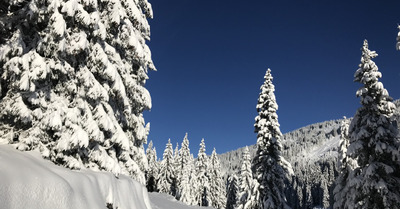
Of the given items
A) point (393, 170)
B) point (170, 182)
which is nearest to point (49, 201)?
point (393, 170)

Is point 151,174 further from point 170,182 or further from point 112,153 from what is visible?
point 112,153

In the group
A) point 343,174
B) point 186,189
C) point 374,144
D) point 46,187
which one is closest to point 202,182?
point 186,189

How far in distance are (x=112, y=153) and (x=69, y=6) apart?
5835mm

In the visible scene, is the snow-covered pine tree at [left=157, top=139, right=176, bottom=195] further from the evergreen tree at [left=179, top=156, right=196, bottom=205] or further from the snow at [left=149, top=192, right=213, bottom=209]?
the snow at [left=149, top=192, right=213, bottom=209]

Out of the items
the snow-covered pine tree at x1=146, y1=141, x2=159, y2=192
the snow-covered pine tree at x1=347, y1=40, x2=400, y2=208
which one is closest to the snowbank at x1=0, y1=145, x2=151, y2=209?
the snow-covered pine tree at x1=347, y1=40, x2=400, y2=208

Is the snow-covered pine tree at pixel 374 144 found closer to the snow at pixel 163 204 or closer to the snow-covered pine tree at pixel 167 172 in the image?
the snow at pixel 163 204

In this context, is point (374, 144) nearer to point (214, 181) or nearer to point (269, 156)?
point (269, 156)

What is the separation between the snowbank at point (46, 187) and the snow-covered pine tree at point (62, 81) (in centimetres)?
88

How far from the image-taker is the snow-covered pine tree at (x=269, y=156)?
82.8 ft

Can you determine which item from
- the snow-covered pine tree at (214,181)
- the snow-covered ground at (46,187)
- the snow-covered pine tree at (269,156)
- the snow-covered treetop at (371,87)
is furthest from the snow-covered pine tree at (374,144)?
the snow-covered pine tree at (214,181)

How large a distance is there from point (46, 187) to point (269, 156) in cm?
2219

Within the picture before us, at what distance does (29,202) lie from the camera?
5.36 metres

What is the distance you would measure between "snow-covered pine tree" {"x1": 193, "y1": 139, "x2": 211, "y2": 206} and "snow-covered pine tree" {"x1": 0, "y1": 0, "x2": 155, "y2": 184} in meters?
48.8

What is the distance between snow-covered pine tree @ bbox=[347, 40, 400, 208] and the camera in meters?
17.3
